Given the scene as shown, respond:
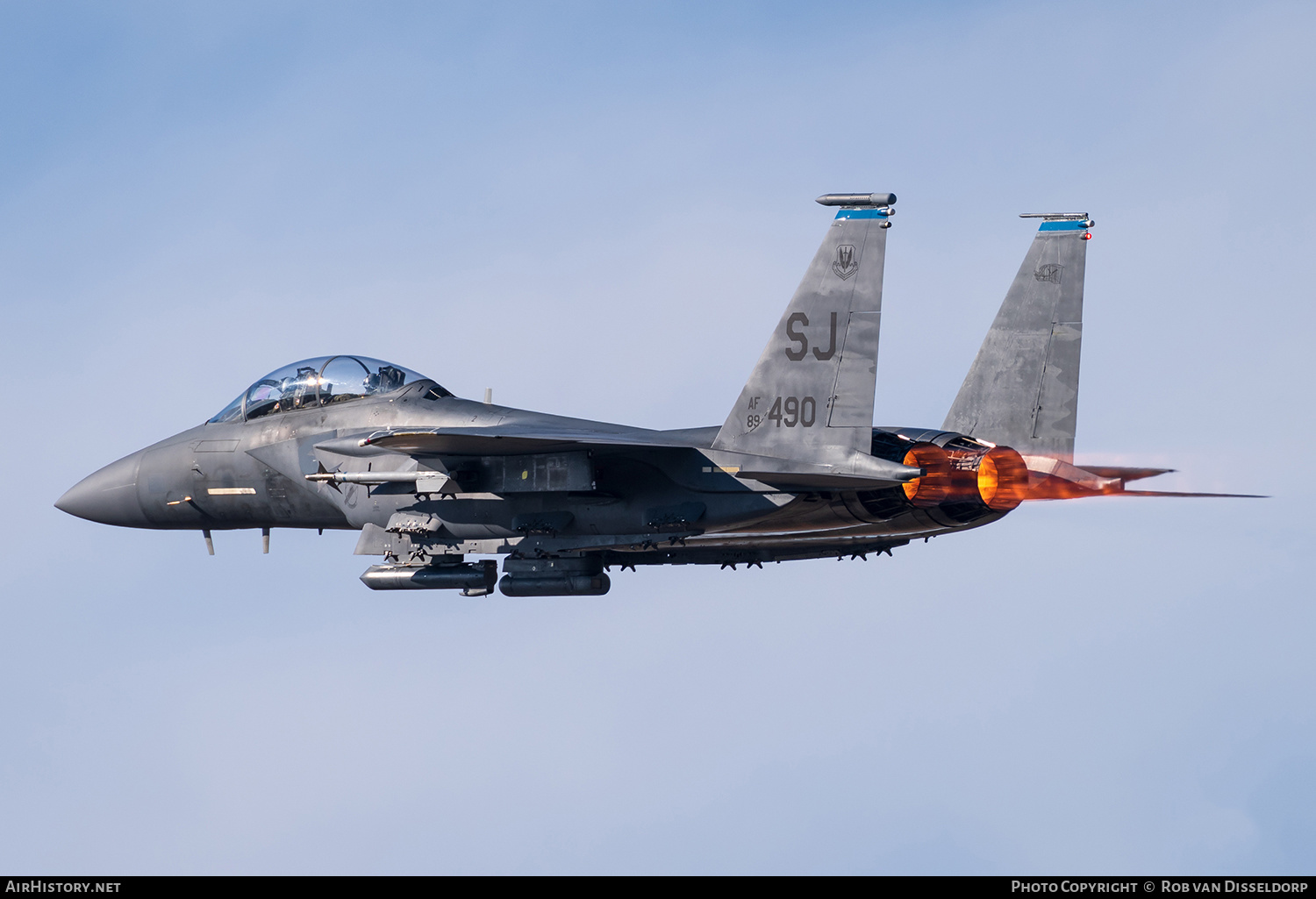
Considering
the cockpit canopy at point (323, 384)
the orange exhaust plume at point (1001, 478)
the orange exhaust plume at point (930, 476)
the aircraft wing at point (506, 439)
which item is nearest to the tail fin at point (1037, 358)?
the orange exhaust plume at point (1001, 478)

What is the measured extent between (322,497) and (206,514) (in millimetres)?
2208

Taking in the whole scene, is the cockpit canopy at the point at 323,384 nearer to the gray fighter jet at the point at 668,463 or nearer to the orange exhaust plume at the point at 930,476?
the gray fighter jet at the point at 668,463

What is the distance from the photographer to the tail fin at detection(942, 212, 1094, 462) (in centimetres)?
2245

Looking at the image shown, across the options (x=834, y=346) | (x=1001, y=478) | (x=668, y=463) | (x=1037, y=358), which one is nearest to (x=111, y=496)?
(x=668, y=463)

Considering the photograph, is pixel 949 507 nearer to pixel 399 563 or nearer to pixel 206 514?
pixel 399 563

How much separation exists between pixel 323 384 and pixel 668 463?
6068 mm

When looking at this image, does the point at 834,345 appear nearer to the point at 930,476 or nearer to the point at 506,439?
the point at 930,476

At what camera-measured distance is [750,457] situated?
1933 cm

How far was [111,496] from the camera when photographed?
25.2m

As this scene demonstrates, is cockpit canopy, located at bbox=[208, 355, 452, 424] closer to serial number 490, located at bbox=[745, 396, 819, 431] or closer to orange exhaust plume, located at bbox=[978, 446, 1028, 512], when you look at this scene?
serial number 490, located at bbox=[745, 396, 819, 431]

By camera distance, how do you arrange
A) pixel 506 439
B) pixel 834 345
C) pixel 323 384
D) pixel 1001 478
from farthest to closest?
pixel 323 384
pixel 506 439
pixel 1001 478
pixel 834 345

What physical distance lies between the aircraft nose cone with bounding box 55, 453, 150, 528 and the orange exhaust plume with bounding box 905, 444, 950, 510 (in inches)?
483

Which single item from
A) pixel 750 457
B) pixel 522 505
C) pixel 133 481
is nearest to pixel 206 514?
pixel 133 481

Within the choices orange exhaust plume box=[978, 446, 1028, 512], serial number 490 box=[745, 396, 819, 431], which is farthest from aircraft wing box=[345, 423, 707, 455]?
orange exhaust plume box=[978, 446, 1028, 512]
